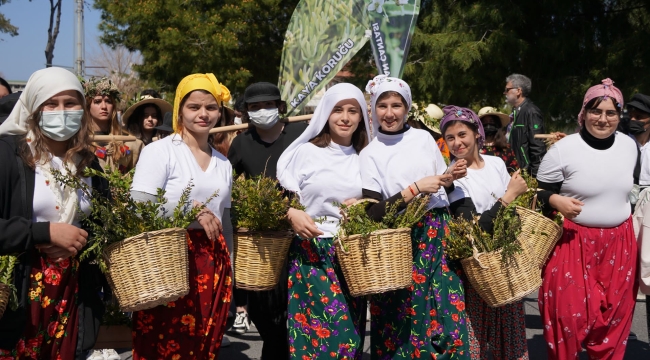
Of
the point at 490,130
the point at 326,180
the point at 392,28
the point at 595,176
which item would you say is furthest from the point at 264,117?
the point at 490,130

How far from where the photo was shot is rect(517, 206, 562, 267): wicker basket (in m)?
4.68

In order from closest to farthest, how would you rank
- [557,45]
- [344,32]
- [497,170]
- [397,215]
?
[397,215]
[497,170]
[344,32]
[557,45]

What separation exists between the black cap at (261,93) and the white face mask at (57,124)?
6.95 feet

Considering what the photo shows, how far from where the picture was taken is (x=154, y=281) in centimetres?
369

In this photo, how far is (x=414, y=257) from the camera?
14.9ft

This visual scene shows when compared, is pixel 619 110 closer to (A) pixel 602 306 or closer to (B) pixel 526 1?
(A) pixel 602 306

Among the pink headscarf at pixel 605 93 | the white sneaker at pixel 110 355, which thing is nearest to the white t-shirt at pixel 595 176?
the pink headscarf at pixel 605 93

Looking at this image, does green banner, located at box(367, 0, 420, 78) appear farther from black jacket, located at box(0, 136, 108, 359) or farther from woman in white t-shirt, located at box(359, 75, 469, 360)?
black jacket, located at box(0, 136, 108, 359)

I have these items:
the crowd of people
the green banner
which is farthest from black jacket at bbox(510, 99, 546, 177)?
the crowd of people

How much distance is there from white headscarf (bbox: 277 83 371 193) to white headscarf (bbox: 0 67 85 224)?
Answer: 52.0 inches

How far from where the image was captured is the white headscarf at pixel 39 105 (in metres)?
3.68

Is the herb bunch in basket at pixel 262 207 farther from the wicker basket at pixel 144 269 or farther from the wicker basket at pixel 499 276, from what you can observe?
the wicker basket at pixel 499 276

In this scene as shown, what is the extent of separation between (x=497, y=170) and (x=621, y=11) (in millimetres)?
8203

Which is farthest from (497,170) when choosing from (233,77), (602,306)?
(233,77)
